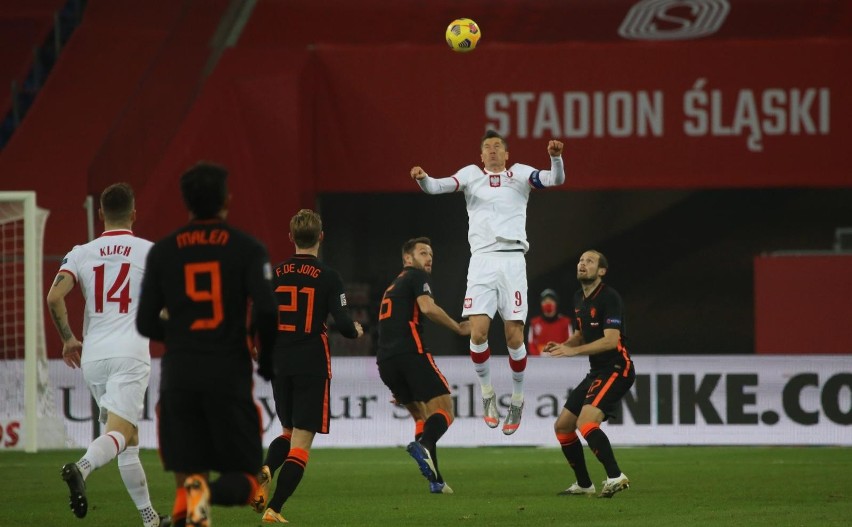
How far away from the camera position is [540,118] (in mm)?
19047

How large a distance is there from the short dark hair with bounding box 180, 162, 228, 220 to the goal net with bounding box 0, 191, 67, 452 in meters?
10.2

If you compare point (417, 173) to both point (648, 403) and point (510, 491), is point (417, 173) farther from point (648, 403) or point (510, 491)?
point (648, 403)

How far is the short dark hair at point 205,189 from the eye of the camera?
580cm

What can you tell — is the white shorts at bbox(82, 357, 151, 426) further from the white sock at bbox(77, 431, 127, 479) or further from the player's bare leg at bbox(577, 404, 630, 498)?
the player's bare leg at bbox(577, 404, 630, 498)

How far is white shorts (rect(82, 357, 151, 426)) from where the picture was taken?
788cm

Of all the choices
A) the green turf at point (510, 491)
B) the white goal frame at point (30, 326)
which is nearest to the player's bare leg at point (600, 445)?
the green turf at point (510, 491)

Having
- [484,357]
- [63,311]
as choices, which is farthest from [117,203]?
[484,357]

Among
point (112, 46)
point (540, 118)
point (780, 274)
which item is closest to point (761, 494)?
point (780, 274)

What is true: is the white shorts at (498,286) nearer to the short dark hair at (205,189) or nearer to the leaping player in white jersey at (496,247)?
the leaping player in white jersey at (496,247)

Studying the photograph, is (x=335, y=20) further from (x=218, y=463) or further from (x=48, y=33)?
(x=218, y=463)

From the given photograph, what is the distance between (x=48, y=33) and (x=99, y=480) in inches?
450

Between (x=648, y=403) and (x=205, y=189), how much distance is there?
11.2m

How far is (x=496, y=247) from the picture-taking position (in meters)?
11.6

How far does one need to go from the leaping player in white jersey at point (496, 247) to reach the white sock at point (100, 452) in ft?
13.9
